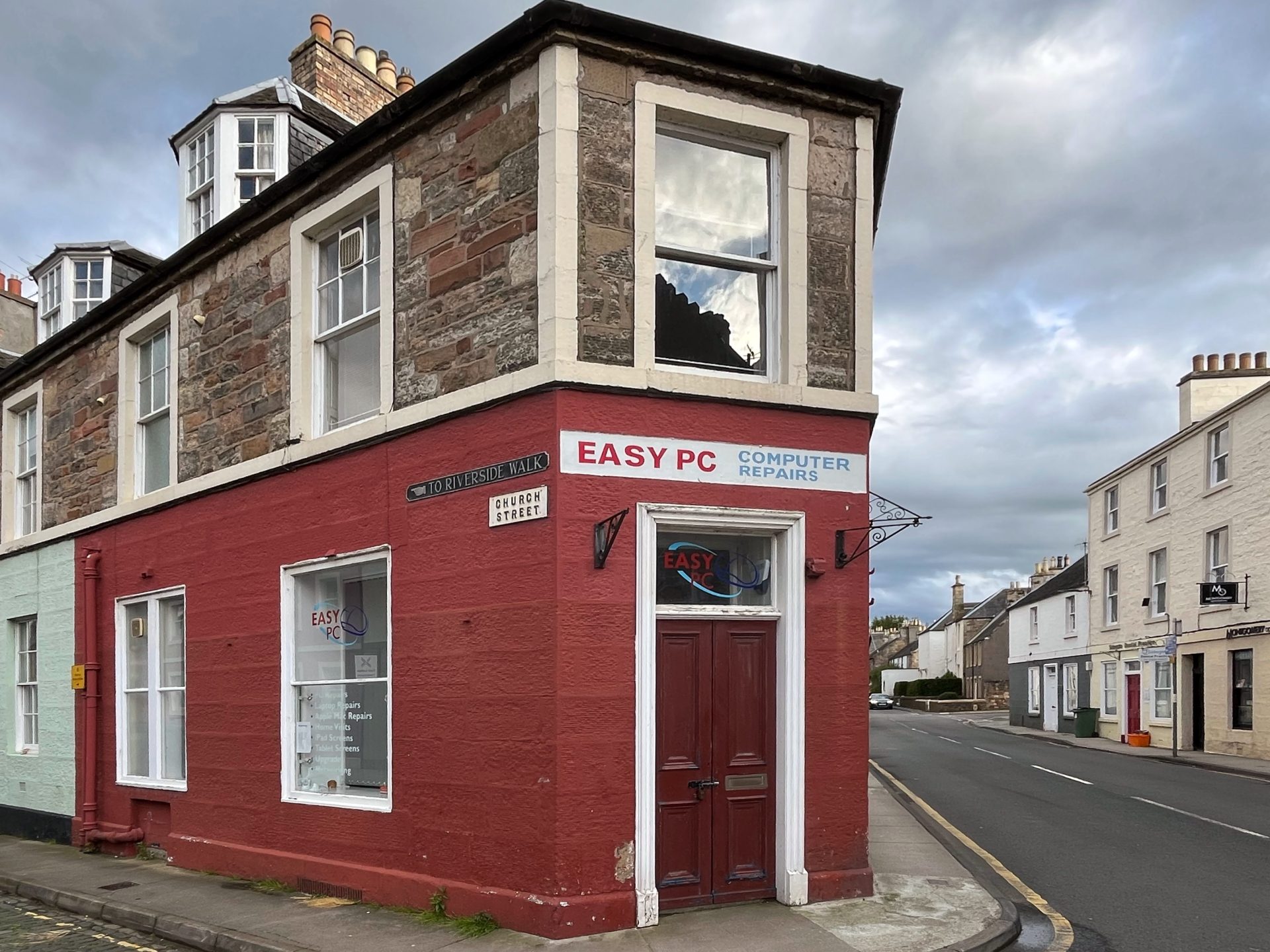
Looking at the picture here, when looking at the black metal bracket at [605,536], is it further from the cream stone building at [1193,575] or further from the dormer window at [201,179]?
the cream stone building at [1193,575]

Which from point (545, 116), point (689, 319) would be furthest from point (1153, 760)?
point (545, 116)

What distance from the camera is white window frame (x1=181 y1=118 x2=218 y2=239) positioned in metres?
14.1

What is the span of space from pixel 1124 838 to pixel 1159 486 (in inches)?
815

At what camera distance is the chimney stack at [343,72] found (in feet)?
51.3

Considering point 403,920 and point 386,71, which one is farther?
point 386,71


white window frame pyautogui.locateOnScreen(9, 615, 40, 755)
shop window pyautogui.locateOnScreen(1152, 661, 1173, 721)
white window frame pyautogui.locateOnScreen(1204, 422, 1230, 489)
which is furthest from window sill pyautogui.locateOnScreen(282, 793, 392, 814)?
shop window pyautogui.locateOnScreen(1152, 661, 1173, 721)

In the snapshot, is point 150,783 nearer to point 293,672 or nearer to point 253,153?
point 293,672

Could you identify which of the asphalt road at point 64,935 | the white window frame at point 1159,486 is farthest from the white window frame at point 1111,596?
the asphalt road at point 64,935

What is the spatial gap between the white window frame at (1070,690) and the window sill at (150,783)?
3186 cm

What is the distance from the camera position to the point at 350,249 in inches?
401

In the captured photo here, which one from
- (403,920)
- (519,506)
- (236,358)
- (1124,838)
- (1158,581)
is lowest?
(1124,838)

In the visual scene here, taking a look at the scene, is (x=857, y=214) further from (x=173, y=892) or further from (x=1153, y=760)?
(x=1153, y=760)

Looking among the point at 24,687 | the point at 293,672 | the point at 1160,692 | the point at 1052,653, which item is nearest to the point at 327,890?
the point at 293,672

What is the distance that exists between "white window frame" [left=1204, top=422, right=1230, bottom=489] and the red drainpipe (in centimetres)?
2435
